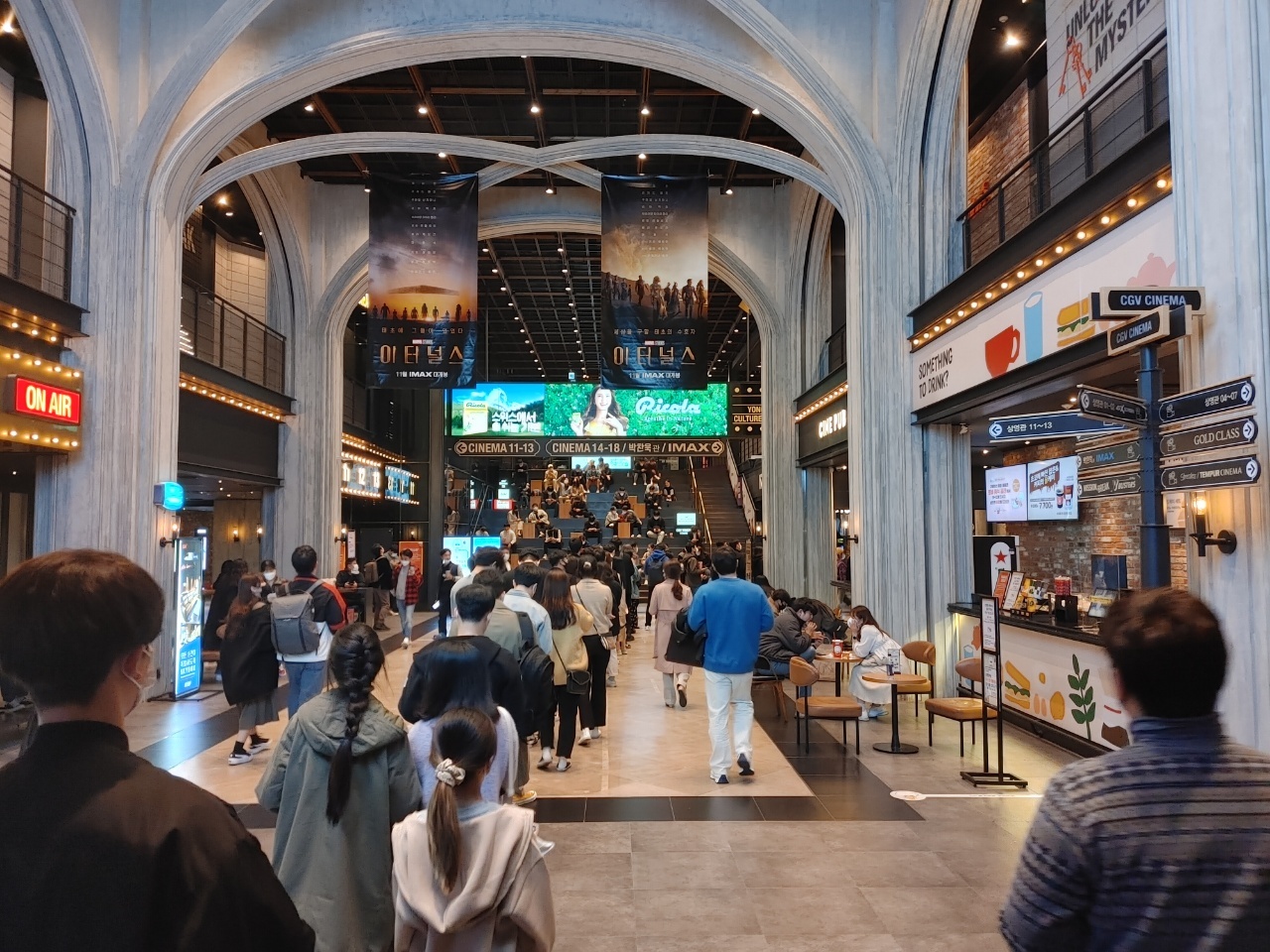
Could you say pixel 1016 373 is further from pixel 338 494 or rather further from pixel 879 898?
pixel 338 494

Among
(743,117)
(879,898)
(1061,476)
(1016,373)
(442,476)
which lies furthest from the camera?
(442,476)

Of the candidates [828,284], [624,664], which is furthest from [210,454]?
[828,284]

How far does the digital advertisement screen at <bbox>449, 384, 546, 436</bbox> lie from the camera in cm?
1703

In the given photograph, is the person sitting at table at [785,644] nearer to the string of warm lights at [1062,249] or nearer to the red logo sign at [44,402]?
the string of warm lights at [1062,249]

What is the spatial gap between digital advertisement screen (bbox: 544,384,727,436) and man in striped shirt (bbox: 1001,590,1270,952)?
15.6 m

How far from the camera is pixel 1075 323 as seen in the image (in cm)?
627


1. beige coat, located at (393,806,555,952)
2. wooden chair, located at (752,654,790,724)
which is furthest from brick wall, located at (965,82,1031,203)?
beige coat, located at (393,806,555,952)

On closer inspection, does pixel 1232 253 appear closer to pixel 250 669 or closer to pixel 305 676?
pixel 305 676

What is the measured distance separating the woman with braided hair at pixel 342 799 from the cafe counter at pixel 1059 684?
4.88 m

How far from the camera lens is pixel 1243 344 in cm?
421

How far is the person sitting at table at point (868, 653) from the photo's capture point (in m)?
7.60

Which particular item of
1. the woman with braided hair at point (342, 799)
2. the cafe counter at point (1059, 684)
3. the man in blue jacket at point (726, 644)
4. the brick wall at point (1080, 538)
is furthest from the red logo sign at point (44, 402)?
the brick wall at point (1080, 538)

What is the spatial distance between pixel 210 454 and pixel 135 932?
12.5 m

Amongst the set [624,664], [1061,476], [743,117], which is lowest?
[624,664]
